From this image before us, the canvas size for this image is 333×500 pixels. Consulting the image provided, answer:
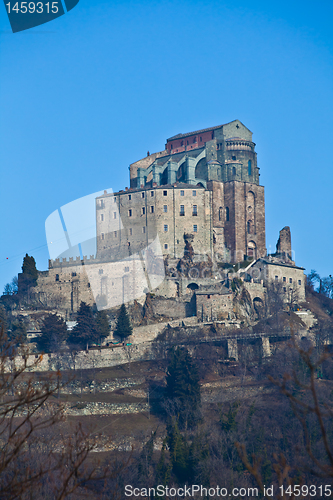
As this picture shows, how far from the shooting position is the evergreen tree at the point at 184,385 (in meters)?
48.0

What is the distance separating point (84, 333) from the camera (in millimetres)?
60094

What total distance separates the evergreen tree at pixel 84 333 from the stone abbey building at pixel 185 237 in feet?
22.6

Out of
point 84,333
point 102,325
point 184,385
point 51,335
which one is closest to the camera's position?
point 184,385

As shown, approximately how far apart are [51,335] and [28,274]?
47.7 ft

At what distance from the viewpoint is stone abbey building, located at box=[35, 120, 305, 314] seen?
69.9m

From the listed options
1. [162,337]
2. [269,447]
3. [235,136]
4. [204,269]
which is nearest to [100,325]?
[162,337]

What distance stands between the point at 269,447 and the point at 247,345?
16513 mm

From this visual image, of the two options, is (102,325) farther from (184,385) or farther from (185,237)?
(185,237)

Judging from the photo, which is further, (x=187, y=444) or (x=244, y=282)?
(x=244, y=282)

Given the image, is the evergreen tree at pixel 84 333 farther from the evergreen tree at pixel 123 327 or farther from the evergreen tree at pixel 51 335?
the evergreen tree at pixel 123 327

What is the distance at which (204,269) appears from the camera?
73812mm

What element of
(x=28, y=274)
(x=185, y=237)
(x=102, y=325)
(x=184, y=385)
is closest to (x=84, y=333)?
(x=102, y=325)

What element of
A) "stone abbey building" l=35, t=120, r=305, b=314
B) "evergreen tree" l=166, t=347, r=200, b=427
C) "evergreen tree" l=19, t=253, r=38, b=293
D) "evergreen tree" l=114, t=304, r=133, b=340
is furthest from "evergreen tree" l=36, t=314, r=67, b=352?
"evergreen tree" l=166, t=347, r=200, b=427

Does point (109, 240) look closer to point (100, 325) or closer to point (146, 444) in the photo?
point (100, 325)
